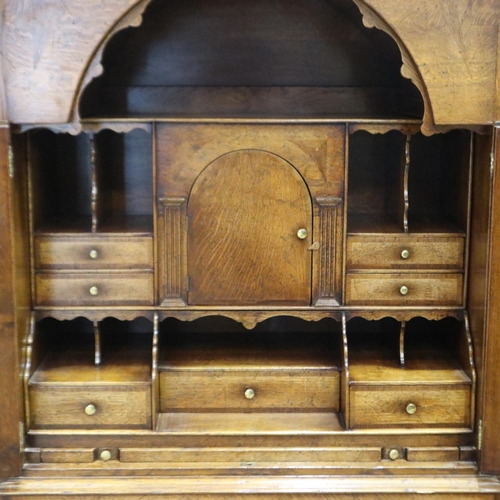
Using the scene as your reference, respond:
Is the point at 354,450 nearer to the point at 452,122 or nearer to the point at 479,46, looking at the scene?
the point at 452,122

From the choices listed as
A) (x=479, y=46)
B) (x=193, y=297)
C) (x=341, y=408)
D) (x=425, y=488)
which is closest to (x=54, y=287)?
(x=193, y=297)

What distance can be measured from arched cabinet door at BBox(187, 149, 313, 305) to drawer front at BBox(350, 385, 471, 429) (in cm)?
36

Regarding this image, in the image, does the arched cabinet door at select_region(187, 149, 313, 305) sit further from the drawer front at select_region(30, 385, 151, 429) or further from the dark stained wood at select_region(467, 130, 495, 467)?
the dark stained wood at select_region(467, 130, 495, 467)

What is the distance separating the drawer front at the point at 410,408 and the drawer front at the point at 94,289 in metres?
0.75

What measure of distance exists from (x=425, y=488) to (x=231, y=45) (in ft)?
5.32

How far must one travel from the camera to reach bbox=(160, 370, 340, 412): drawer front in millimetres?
2523

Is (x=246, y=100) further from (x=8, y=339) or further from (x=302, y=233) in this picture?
(x=8, y=339)

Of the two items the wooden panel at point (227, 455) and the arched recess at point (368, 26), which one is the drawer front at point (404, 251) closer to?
the arched recess at point (368, 26)

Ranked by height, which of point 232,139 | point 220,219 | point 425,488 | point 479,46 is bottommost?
point 425,488

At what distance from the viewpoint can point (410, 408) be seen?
2.45 m

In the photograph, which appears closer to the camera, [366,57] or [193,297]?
[193,297]

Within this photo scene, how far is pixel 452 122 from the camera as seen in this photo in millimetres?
2219

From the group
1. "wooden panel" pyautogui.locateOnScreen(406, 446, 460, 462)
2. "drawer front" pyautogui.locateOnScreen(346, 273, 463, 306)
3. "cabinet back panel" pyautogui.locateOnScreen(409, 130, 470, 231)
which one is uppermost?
"cabinet back panel" pyautogui.locateOnScreen(409, 130, 470, 231)

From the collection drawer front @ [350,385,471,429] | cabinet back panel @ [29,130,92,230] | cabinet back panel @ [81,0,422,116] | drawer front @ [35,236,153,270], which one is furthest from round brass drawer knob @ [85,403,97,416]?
cabinet back panel @ [81,0,422,116]
